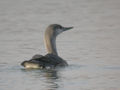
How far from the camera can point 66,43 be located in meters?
18.6

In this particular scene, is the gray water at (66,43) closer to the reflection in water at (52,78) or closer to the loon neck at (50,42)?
the reflection in water at (52,78)

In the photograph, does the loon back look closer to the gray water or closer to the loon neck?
the gray water

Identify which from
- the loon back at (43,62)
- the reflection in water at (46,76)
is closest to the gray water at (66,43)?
the reflection in water at (46,76)

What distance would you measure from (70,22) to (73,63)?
576 centimetres

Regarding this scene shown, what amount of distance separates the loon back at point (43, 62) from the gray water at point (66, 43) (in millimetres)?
171

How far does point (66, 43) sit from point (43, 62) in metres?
3.13

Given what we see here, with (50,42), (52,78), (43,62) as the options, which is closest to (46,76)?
(52,78)

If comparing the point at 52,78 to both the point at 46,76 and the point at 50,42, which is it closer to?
the point at 46,76

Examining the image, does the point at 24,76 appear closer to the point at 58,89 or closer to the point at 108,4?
the point at 58,89

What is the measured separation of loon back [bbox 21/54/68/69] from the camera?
50.4 feet

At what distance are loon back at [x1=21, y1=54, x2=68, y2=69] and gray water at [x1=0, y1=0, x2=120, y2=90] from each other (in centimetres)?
17

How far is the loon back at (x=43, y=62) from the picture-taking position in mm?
15352

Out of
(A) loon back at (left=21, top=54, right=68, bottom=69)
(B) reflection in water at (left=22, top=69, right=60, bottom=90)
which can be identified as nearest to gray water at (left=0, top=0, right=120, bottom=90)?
(B) reflection in water at (left=22, top=69, right=60, bottom=90)

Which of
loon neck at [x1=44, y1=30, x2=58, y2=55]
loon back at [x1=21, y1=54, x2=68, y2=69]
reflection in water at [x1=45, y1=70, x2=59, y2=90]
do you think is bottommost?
reflection in water at [x1=45, y1=70, x2=59, y2=90]
